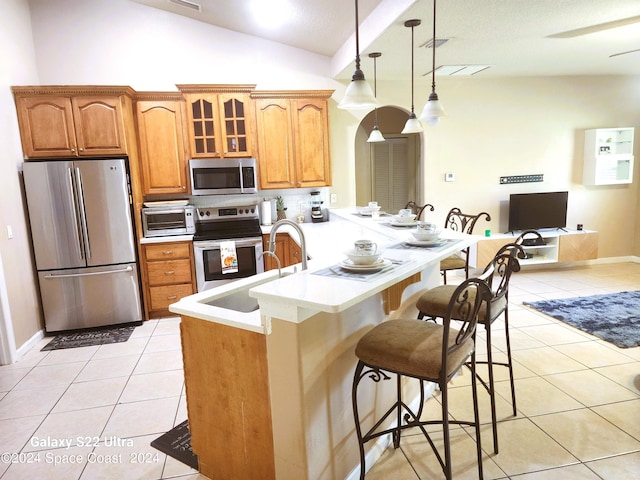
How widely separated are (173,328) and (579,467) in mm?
3539

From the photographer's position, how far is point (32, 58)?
4.29m

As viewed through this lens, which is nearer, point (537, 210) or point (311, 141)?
point (311, 141)

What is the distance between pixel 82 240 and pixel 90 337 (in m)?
0.96

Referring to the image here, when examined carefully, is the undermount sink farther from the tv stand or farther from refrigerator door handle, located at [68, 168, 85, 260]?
the tv stand

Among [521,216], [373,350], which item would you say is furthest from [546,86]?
[373,350]

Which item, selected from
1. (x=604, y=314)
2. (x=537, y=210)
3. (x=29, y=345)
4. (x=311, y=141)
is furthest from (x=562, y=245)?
(x=29, y=345)

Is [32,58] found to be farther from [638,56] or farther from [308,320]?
[638,56]

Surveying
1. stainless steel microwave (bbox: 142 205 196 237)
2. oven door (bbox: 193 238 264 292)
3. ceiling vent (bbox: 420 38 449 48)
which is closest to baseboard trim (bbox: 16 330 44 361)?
stainless steel microwave (bbox: 142 205 196 237)

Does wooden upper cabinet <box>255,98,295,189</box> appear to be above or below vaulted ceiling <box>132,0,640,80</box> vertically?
below

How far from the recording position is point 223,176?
15.2 ft

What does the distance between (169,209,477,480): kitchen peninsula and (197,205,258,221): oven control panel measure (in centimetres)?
284

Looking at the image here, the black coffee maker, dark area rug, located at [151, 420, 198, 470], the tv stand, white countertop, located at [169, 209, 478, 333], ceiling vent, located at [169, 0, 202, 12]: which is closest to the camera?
white countertop, located at [169, 209, 478, 333]

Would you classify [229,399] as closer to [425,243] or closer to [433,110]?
[425,243]

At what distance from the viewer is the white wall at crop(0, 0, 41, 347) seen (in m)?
3.60
